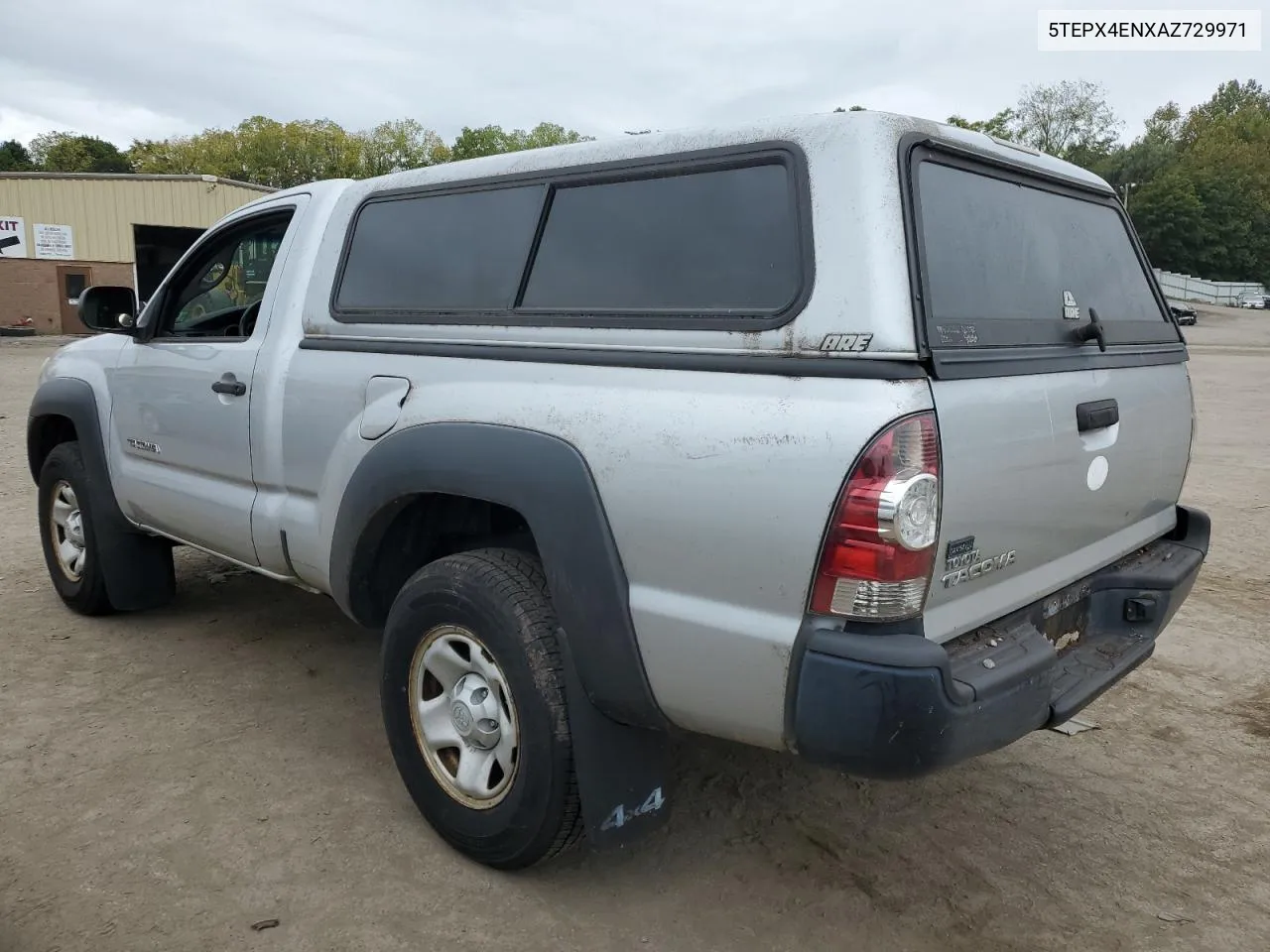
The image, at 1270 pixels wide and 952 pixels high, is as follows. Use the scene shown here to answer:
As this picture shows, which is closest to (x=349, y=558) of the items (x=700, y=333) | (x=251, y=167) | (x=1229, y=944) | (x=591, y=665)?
(x=591, y=665)

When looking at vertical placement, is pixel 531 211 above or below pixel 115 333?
above

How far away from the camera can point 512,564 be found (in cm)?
267

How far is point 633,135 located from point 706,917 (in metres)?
2.06

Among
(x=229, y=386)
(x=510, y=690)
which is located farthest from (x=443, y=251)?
(x=510, y=690)

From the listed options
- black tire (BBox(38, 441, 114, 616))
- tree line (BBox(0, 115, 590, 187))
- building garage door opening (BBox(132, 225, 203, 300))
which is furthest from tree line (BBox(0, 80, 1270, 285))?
black tire (BBox(38, 441, 114, 616))

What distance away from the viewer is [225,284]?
167 inches

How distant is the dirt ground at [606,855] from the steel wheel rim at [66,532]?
514 millimetres

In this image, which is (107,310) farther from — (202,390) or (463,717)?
(463,717)

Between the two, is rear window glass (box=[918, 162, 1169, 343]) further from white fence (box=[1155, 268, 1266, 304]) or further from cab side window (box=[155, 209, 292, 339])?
white fence (box=[1155, 268, 1266, 304])

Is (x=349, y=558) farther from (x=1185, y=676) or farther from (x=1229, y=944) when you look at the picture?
(x=1185, y=676)

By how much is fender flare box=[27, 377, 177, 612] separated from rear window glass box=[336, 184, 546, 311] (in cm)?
180

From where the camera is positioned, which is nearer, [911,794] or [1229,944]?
[1229,944]

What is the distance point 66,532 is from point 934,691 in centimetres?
433

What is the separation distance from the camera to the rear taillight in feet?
6.52
